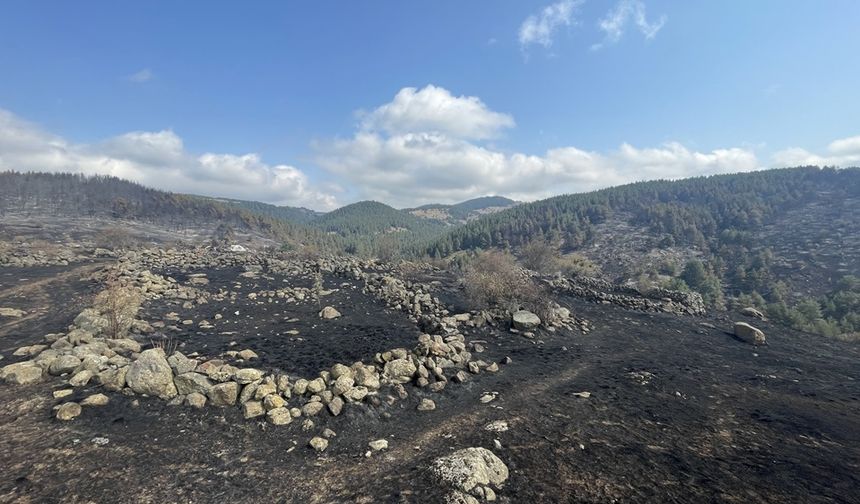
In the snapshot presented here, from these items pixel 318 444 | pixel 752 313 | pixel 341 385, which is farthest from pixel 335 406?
pixel 752 313

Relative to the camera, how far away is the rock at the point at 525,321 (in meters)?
20.9

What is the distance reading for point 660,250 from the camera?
72.9 m

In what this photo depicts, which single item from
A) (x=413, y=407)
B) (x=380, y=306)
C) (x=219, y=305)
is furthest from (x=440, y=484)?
(x=219, y=305)

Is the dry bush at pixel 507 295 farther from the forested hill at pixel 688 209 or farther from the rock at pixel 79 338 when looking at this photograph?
the forested hill at pixel 688 209

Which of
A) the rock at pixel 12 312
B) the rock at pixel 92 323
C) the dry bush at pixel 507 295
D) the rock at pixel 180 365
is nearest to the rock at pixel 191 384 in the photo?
the rock at pixel 180 365

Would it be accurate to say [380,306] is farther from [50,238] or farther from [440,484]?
[50,238]

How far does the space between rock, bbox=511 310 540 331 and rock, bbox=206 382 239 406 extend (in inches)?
606

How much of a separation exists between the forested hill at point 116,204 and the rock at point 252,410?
274ft

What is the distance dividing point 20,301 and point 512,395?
87.0 feet

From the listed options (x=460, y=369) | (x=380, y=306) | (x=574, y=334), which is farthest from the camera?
(x=380, y=306)

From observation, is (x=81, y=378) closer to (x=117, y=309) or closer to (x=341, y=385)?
(x=117, y=309)

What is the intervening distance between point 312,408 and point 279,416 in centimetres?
86

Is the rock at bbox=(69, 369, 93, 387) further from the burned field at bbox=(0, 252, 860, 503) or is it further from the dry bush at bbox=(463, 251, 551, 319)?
the dry bush at bbox=(463, 251, 551, 319)

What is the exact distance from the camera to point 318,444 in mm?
8320
